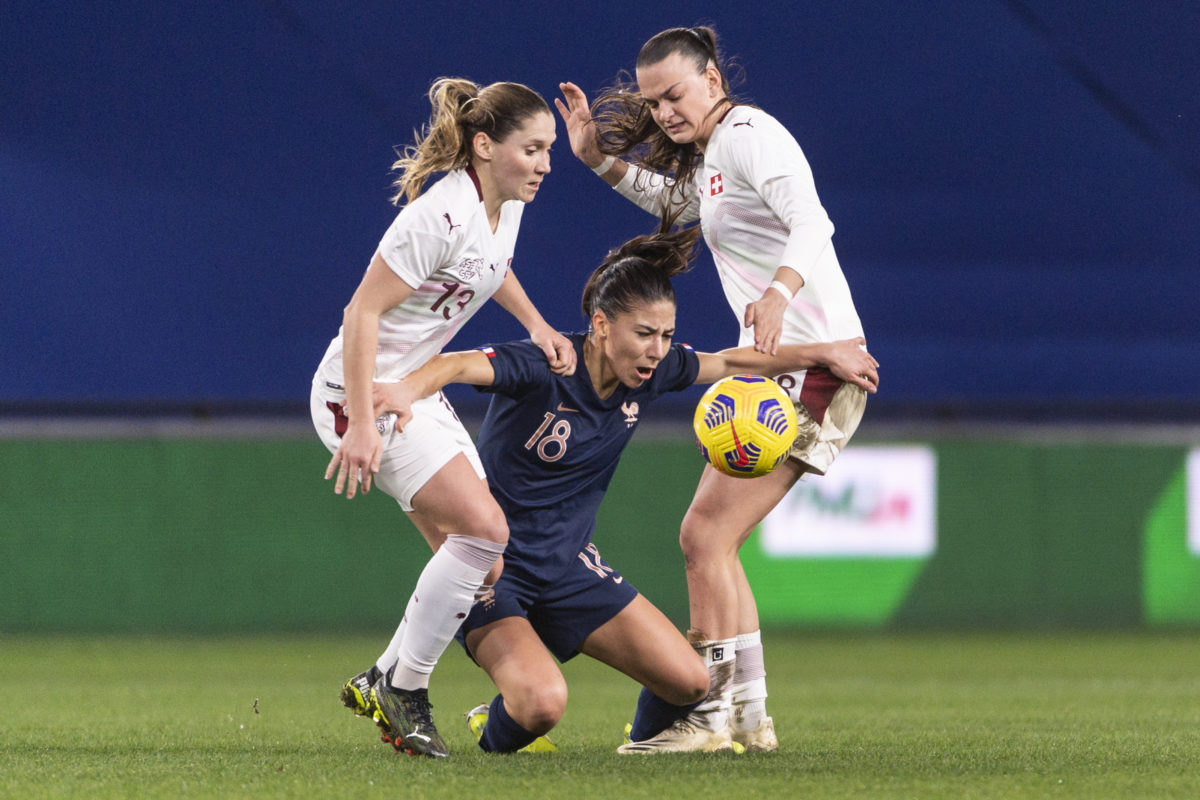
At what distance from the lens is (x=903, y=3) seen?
38.5ft

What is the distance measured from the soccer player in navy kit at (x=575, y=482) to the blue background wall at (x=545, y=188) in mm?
6388

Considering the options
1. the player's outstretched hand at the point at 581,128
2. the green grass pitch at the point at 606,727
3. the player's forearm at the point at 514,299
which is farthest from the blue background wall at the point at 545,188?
the player's forearm at the point at 514,299

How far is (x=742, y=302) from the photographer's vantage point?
174 inches

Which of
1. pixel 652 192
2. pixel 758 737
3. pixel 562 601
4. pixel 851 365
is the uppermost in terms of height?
pixel 652 192

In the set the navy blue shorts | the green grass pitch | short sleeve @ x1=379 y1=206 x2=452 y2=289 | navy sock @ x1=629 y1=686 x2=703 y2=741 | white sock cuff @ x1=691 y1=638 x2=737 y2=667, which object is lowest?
the green grass pitch

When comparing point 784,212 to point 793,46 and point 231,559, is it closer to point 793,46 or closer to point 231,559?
point 231,559

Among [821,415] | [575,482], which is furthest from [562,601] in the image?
[821,415]

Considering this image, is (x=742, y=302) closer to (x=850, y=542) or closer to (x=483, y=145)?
(x=483, y=145)

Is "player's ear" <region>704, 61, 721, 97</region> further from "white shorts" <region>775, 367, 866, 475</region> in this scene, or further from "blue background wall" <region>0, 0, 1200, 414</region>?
"blue background wall" <region>0, 0, 1200, 414</region>

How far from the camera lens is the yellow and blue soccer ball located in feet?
12.8

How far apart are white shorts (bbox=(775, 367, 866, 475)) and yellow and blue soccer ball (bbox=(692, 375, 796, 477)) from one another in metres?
0.25

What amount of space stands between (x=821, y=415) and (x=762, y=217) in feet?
1.98

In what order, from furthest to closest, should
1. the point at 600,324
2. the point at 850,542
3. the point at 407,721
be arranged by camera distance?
the point at 850,542, the point at 600,324, the point at 407,721

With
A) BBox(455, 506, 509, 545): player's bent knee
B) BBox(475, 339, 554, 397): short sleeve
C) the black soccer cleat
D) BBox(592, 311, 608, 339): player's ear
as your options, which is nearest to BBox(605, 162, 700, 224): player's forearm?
BBox(592, 311, 608, 339): player's ear
